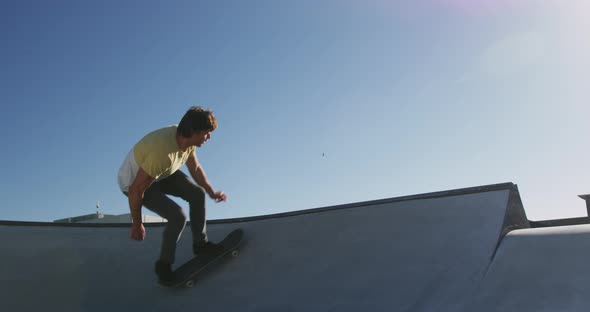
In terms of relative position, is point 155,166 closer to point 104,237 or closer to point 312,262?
point 312,262

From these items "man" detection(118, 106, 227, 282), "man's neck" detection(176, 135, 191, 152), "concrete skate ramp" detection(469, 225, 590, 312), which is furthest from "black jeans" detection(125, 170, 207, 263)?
"concrete skate ramp" detection(469, 225, 590, 312)

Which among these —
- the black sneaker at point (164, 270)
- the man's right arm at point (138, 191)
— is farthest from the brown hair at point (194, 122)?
the black sneaker at point (164, 270)

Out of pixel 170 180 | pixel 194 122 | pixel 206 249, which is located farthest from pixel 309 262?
pixel 194 122

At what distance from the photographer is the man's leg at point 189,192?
4082mm

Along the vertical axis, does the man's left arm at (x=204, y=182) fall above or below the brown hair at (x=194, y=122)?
below

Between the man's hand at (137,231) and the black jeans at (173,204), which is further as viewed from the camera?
the black jeans at (173,204)

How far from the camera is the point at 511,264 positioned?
2.87 m

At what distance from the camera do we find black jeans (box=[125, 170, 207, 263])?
3.96m

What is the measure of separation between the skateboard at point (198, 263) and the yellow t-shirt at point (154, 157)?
3.02ft

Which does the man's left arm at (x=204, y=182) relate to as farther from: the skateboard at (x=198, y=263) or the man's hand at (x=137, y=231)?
the man's hand at (x=137, y=231)

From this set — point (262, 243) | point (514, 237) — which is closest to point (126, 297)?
point (262, 243)

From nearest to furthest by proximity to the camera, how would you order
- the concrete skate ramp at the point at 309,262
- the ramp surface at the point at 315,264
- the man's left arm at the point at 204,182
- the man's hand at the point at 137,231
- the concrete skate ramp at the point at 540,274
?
1. the concrete skate ramp at the point at 540,274
2. the ramp surface at the point at 315,264
3. the concrete skate ramp at the point at 309,262
4. the man's hand at the point at 137,231
5. the man's left arm at the point at 204,182

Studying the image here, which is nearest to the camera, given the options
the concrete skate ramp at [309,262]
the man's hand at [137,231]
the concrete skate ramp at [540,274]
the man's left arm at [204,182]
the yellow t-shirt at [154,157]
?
the concrete skate ramp at [540,274]

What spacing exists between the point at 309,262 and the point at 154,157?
161 cm
